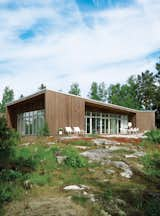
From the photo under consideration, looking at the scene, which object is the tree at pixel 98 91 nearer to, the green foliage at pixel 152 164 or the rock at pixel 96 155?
the green foliage at pixel 152 164

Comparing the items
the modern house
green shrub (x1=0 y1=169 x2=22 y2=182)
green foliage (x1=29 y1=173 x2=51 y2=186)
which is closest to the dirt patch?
green foliage (x1=29 y1=173 x2=51 y2=186)

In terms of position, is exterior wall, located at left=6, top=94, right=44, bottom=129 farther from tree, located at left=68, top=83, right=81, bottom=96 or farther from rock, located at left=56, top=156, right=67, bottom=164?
tree, located at left=68, top=83, right=81, bottom=96

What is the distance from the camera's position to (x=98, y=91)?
2077 inches

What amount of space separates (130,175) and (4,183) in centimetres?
328

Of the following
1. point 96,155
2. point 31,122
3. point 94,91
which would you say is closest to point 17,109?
point 31,122

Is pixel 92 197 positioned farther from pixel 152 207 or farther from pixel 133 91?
pixel 133 91

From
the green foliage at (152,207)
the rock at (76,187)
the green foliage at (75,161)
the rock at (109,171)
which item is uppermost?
the green foliage at (75,161)

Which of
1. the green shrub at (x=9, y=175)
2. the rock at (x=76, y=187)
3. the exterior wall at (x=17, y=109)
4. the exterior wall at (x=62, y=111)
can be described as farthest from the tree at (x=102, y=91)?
the rock at (x=76, y=187)

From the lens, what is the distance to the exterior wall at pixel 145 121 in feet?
103

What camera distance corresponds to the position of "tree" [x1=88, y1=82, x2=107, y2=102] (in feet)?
171

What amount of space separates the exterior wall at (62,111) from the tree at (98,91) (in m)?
31.2

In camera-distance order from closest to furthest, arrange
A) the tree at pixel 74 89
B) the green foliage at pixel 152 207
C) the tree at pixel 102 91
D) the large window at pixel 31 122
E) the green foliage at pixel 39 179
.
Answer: the green foliage at pixel 152 207 < the green foliage at pixel 39 179 < the large window at pixel 31 122 < the tree at pixel 74 89 < the tree at pixel 102 91

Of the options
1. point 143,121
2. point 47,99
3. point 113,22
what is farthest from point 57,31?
point 143,121

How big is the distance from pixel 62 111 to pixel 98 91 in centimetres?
3388
